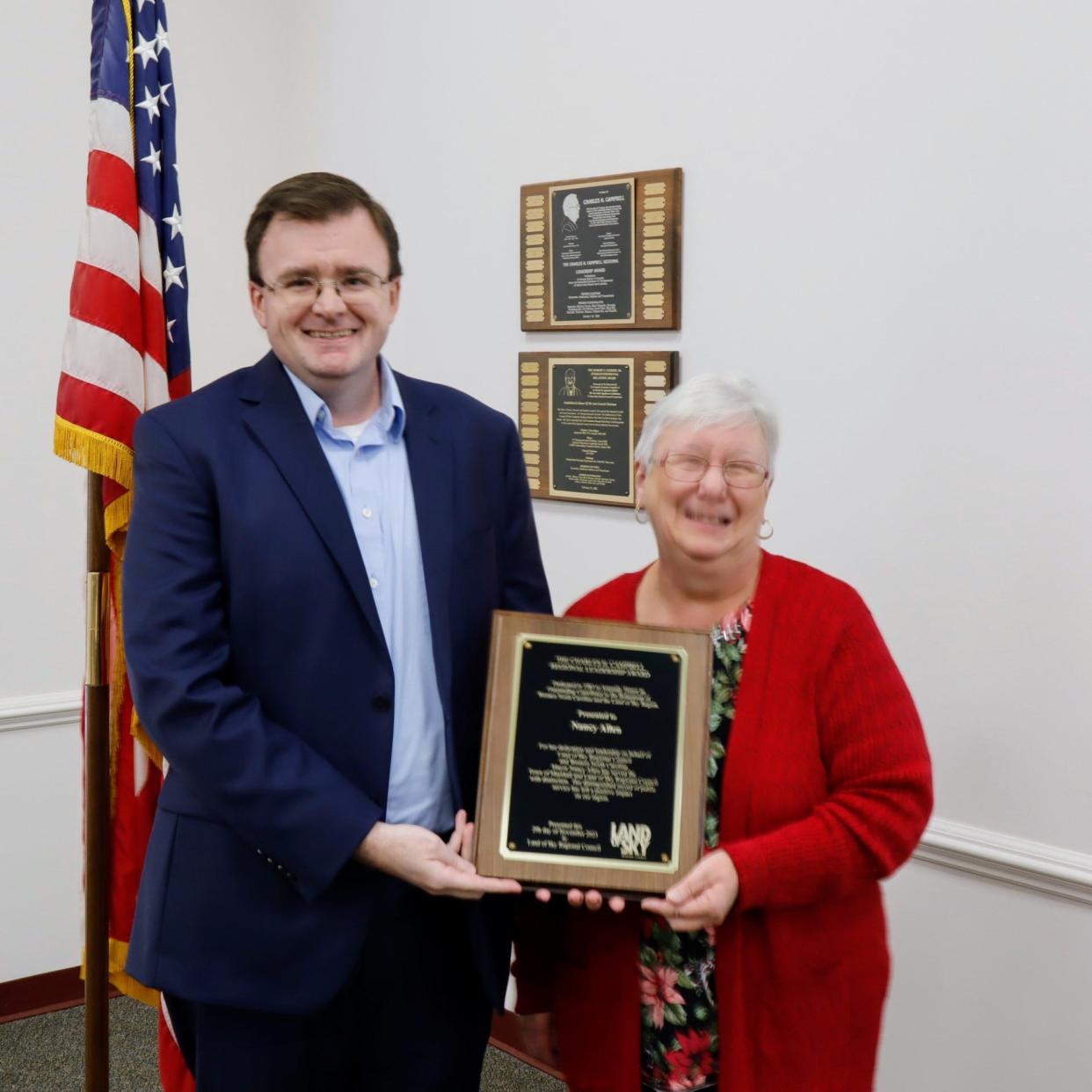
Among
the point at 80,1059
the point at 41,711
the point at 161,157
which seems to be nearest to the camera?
the point at 161,157

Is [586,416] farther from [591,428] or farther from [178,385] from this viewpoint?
[178,385]

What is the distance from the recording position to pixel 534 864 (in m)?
1.49

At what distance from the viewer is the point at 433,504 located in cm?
167

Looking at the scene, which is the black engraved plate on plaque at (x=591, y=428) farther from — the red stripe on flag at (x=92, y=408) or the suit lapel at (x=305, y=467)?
the suit lapel at (x=305, y=467)

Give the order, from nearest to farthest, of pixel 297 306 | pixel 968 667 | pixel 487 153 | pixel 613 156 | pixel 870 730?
pixel 870 730 → pixel 297 306 → pixel 968 667 → pixel 613 156 → pixel 487 153

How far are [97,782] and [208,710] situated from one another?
0.80 metres

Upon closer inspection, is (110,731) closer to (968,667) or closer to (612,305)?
(612,305)

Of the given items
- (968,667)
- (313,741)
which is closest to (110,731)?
(313,741)

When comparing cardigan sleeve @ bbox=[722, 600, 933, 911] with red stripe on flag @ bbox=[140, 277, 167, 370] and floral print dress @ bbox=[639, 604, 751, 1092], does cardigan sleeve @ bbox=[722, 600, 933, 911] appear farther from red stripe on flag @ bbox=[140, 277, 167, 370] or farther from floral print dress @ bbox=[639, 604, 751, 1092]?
red stripe on flag @ bbox=[140, 277, 167, 370]

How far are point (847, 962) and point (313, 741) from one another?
0.73 metres

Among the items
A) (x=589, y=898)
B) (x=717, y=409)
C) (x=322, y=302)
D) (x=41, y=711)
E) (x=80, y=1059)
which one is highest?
(x=322, y=302)

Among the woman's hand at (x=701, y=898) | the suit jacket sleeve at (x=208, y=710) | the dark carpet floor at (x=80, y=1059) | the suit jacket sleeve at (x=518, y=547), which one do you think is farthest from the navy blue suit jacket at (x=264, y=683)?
the dark carpet floor at (x=80, y=1059)

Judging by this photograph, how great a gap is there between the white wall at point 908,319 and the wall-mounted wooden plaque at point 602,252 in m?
0.04

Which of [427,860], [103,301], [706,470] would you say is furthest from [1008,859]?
[103,301]
